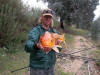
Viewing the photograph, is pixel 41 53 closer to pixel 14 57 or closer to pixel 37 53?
pixel 37 53

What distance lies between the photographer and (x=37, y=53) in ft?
7.02

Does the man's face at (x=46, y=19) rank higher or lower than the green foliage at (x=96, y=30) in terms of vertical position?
lower

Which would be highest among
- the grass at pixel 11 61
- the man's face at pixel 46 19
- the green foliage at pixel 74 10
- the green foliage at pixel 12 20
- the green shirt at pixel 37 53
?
the green foliage at pixel 74 10

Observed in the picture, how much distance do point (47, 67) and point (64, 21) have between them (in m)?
18.0

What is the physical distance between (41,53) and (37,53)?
0.17 feet

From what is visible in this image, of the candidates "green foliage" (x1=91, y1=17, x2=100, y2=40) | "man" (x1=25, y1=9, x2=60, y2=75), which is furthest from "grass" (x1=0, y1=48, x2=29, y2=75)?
"green foliage" (x1=91, y1=17, x2=100, y2=40)

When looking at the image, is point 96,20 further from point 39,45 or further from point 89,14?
point 39,45

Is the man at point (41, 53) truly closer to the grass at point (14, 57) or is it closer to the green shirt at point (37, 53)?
the green shirt at point (37, 53)

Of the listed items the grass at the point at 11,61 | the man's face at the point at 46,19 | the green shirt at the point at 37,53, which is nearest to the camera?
the green shirt at the point at 37,53

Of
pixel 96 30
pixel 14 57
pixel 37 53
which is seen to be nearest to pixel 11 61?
pixel 14 57

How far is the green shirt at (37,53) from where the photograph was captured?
202cm

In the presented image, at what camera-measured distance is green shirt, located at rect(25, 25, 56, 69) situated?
79.5 inches

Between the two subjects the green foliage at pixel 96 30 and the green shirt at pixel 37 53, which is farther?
the green foliage at pixel 96 30

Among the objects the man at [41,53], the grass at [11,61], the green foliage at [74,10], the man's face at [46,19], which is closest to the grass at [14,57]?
the grass at [11,61]
